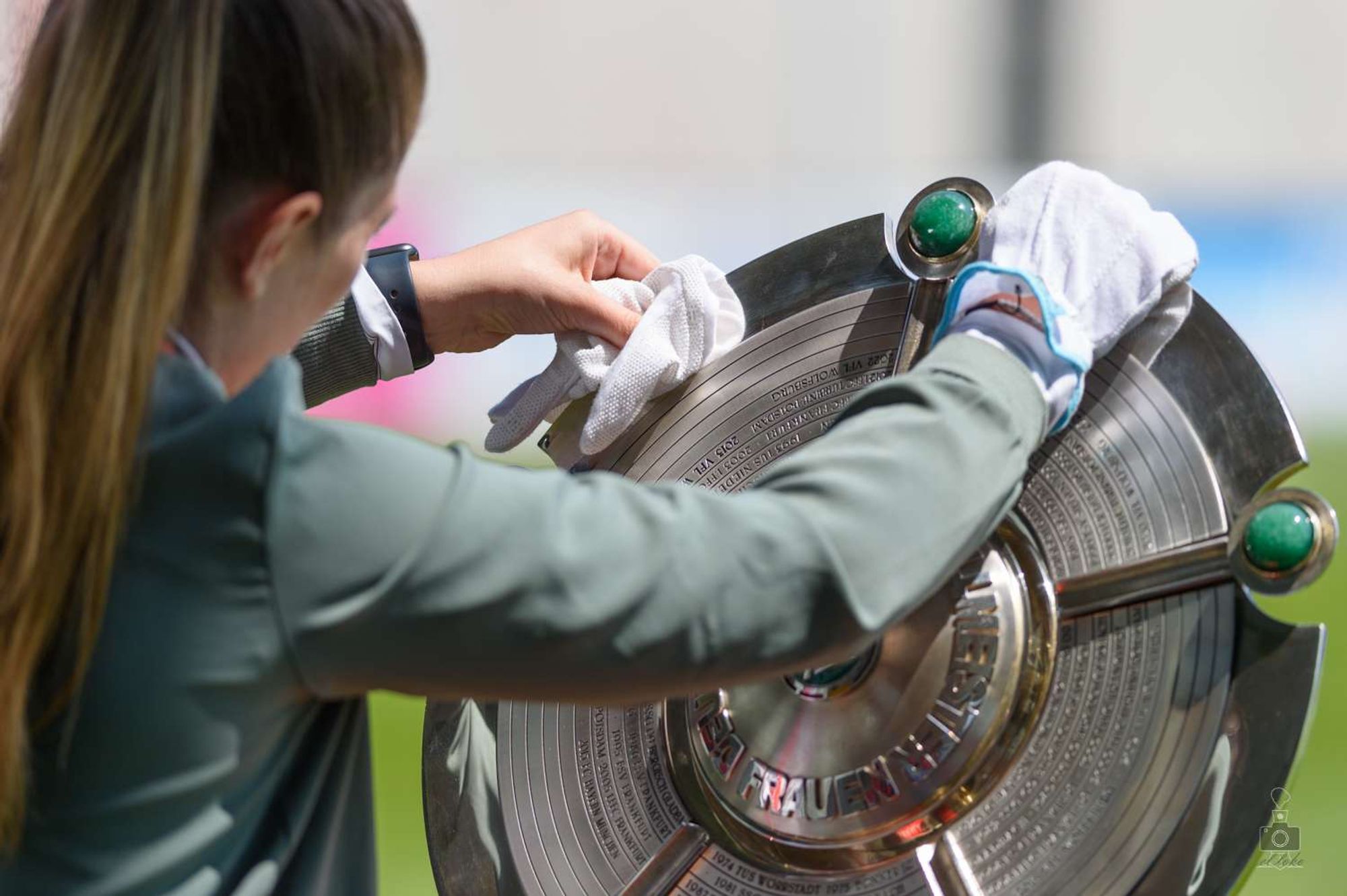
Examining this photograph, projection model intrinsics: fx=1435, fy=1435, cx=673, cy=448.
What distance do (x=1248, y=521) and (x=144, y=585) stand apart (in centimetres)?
57

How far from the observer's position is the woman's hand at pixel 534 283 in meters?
1.00

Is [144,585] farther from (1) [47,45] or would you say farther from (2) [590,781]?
(2) [590,781]

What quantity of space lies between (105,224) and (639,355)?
1.30 ft

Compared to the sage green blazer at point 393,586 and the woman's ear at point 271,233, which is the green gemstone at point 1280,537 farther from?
the woman's ear at point 271,233

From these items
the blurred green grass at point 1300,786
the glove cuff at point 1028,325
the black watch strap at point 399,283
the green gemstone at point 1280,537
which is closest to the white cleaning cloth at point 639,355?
the black watch strap at point 399,283

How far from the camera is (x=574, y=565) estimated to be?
61 centimetres

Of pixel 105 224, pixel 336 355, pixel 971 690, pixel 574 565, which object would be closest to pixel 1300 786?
pixel 971 690

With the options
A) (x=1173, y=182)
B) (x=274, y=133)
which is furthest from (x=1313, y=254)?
(x=274, y=133)

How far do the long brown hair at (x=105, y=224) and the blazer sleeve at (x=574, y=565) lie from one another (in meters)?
0.08

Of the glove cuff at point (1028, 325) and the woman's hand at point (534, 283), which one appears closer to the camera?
the glove cuff at point (1028, 325)

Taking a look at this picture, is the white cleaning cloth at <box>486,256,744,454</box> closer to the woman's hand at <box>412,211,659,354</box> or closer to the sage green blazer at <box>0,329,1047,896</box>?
the woman's hand at <box>412,211,659,354</box>

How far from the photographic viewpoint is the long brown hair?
2.00ft

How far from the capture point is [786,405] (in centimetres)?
96

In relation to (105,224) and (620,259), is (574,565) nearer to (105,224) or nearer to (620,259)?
(105,224)
